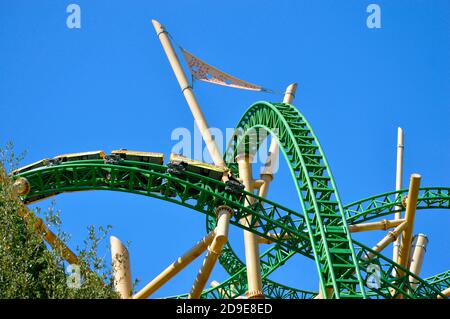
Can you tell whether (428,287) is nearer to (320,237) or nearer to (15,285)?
(320,237)

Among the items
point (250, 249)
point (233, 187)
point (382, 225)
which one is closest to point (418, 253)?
point (382, 225)

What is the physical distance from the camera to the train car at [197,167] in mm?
19734

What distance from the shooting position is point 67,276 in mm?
12789

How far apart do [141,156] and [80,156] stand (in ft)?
5.09

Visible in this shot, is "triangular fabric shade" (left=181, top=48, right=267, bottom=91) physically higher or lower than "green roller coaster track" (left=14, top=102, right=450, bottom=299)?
higher

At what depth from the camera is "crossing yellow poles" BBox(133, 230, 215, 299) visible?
19.2 m

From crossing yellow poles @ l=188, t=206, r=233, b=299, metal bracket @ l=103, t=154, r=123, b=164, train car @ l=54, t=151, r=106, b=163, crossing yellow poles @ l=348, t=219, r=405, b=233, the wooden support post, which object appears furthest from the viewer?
crossing yellow poles @ l=348, t=219, r=405, b=233

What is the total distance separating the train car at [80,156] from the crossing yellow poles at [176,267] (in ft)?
10.1

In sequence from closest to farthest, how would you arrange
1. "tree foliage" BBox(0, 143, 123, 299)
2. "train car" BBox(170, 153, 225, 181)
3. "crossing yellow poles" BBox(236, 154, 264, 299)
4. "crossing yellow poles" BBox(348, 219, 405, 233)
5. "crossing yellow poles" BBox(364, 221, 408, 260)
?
"tree foliage" BBox(0, 143, 123, 299), "crossing yellow poles" BBox(236, 154, 264, 299), "train car" BBox(170, 153, 225, 181), "crossing yellow poles" BBox(364, 221, 408, 260), "crossing yellow poles" BBox(348, 219, 405, 233)

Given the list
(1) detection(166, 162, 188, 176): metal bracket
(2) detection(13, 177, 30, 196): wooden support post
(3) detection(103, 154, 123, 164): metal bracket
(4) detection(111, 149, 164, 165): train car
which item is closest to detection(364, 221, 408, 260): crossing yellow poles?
(1) detection(166, 162, 188, 176): metal bracket

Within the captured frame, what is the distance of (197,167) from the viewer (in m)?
19.8

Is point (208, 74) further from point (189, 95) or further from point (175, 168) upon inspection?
point (175, 168)

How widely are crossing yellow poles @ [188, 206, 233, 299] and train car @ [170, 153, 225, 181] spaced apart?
3.07 ft

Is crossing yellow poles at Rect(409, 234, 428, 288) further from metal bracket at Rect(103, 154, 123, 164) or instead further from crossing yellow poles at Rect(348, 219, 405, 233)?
metal bracket at Rect(103, 154, 123, 164)
